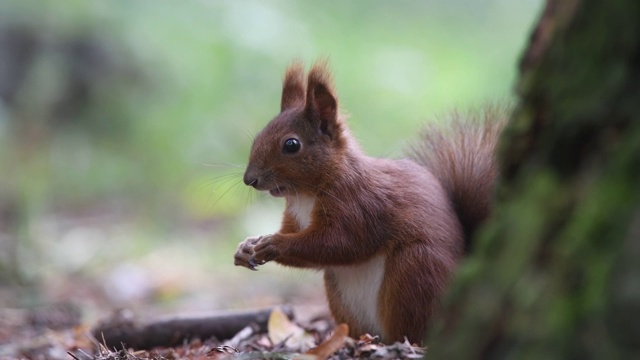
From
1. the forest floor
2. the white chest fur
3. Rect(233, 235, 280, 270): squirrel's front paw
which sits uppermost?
the white chest fur

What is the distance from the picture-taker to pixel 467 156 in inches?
97.0

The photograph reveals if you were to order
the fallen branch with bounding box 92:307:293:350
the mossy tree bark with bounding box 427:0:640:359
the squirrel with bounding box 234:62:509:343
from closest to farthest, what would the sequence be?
1. the mossy tree bark with bounding box 427:0:640:359
2. the squirrel with bounding box 234:62:509:343
3. the fallen branch with bounding box 92:307:293:350

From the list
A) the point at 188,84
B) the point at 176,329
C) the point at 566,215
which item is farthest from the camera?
the point at 188,84

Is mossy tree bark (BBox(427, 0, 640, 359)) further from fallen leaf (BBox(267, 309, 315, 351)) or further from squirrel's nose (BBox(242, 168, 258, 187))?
squirrel's nose (BBox(242, 168, 258, 187))

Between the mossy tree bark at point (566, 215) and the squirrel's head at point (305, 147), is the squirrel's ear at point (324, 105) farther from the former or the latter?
the mossy tree bark at point (566, 215)

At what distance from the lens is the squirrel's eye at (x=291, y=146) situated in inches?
94.3

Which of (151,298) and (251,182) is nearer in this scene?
(251,182)

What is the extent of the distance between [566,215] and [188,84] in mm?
6434

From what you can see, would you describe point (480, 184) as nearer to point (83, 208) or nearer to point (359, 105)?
point (359, 105)

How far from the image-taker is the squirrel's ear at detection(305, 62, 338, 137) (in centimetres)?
241

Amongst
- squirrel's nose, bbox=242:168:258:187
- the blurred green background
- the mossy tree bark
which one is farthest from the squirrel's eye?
the blurred green background

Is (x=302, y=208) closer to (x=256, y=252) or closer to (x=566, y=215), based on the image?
(x=256, y=252)

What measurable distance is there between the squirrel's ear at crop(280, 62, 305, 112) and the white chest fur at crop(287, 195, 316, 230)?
0.32 m

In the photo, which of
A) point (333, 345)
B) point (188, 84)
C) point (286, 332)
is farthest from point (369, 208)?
point (188, 84)
